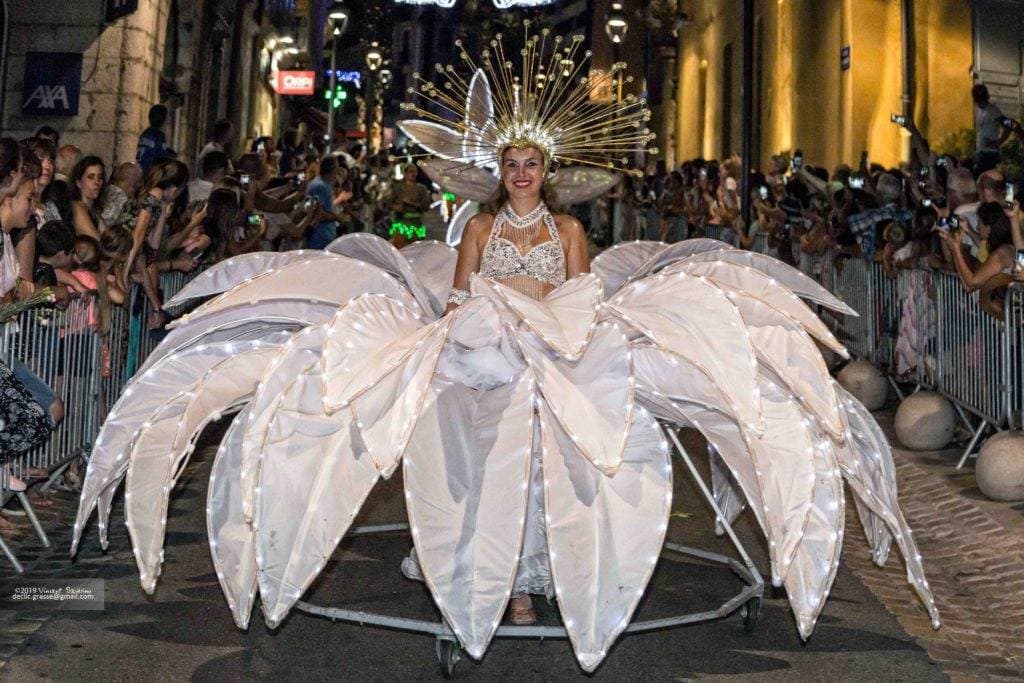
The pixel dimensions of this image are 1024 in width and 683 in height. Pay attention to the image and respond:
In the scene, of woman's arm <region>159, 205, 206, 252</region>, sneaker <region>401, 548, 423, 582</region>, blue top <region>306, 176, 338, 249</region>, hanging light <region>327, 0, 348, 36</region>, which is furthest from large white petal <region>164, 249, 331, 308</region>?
hanging light <region>327, 0, 348, 36</region>

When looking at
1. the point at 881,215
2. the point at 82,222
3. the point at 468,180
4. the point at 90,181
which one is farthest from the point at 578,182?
the point at 881,215

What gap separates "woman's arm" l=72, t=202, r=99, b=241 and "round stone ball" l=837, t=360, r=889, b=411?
6.96 metres

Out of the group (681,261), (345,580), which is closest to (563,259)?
(681,261)

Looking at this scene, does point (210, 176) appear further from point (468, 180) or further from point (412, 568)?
point (412, 568)

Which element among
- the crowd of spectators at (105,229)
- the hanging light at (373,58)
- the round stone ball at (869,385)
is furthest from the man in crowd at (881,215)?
the hanging light at (373,58)


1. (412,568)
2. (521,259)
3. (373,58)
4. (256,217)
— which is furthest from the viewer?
(373,58)

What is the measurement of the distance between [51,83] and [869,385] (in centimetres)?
1260

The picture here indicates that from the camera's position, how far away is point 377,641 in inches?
250

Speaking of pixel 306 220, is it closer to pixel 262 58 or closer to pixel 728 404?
pixel 728 404

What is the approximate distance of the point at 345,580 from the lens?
7461 mm

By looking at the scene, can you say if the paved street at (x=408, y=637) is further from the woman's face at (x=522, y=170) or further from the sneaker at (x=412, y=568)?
the woman's face at (x=522, y=170)

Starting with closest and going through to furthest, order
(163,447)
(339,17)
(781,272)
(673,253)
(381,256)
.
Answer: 1. (163,447)
2. (781,272)
3. (381,256)
4. (673,253)
5. (339,17)

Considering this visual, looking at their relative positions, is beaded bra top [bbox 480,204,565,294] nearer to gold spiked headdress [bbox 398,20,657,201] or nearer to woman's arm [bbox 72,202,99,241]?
gold spiked headdress [bbox 398,20,657,201]

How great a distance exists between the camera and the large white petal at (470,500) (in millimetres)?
5328
